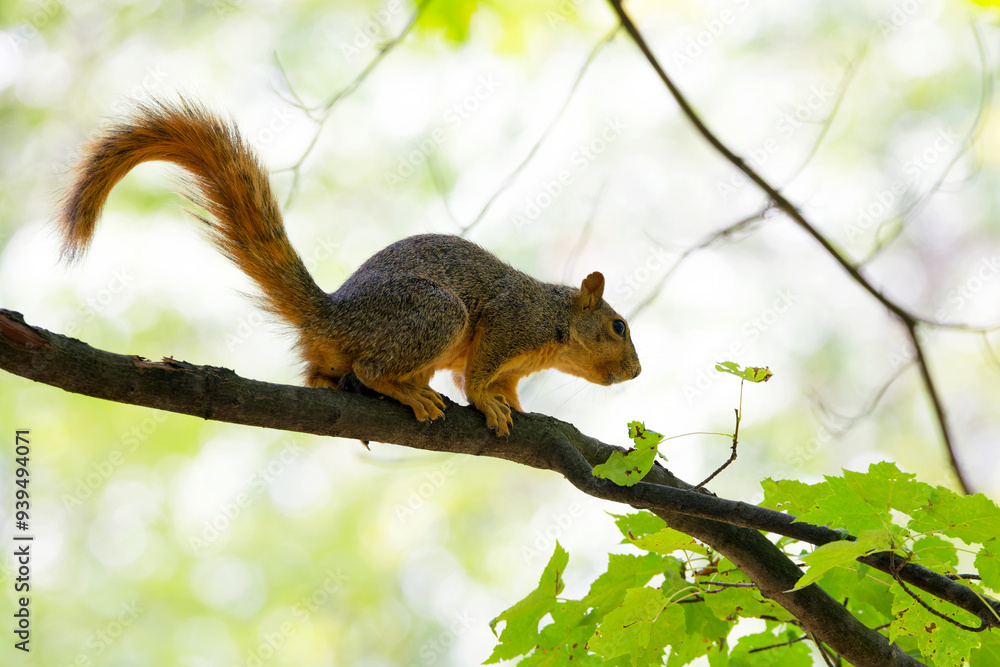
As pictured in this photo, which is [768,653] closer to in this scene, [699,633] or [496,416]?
[699,633]

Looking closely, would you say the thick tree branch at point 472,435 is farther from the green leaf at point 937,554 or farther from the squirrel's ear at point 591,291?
the squirrel's ear at point 591,291

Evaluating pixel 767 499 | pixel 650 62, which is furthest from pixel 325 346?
pixel 650 62

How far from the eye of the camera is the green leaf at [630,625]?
3.98ft

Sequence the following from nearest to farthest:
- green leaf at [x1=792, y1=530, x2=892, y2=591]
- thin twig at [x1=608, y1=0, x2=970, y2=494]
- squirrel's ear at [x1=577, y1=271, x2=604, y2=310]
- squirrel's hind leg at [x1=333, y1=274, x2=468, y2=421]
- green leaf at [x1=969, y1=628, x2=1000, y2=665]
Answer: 1. green leaf at [x1=792, y1=530, x2=892, y2=591]
2. green leaf at [x1=969, y1=628, x2=1000, y2=665]
3. squirrel's hind leg at [x1=333, y1=274, x2=468, y2=421]
4. thin twig at [x1=608, y1=0, x2=970, y2=494]
5. squirrel's ear at [x1=577, y1=271, x2=604, y2=310]

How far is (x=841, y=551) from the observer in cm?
94

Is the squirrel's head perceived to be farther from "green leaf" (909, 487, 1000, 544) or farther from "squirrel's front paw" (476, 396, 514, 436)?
"green leaf" (909, 487, 1000, 544)

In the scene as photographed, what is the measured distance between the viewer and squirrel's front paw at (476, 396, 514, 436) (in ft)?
6.01

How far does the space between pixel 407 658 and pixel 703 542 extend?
339 centimetres

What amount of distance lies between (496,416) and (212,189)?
0.91 metres

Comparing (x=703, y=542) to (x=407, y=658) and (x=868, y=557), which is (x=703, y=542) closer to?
(x=868, y=557)

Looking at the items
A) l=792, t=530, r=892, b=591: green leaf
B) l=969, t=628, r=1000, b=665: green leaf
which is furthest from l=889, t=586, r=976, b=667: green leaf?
l=792, t=530, r=892, b=591: green leaf

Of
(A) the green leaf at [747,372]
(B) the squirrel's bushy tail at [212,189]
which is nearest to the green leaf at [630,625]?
(A) the green leaf at [747,372]

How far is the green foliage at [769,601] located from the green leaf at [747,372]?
18 centimetres

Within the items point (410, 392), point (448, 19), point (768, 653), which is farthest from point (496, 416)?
point (448, 19)
